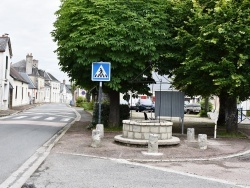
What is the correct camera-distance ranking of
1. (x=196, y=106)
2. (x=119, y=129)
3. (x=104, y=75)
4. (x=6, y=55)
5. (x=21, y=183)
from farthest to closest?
1. (x=196, y=106)
2. (x=6, y=55)
3. (x=119, y=129)
4. (x=104, y=75)
5. (x=21, y=183)

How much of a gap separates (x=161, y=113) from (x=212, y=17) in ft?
17.0

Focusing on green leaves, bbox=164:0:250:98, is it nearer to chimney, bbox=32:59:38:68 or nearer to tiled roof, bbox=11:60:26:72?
tiled roof, bbox=11:60:26:72

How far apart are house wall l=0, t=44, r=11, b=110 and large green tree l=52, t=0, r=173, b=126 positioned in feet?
68.8

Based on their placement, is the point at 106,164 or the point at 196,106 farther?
the point at 196,106

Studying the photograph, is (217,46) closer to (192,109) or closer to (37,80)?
(192,109)

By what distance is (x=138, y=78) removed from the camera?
15586 mm

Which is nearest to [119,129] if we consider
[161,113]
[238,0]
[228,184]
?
[161,113]

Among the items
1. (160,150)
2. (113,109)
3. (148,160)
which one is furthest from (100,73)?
(113,109)

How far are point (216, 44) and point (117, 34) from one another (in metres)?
4.13

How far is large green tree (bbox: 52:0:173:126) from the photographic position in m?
14.1

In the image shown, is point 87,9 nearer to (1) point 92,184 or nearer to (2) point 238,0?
(2) point 238,0

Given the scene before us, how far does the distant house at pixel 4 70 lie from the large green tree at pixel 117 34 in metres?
21.0

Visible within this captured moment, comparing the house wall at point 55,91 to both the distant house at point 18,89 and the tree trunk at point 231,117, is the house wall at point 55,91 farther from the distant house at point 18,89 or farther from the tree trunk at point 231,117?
the tree trunk at point 231,117

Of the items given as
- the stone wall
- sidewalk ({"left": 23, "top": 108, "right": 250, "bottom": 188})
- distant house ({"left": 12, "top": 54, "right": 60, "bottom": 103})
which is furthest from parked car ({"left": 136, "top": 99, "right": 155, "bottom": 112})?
distant house ({"left": 12, "top": 54, "right": 60, "bottom": 103})
